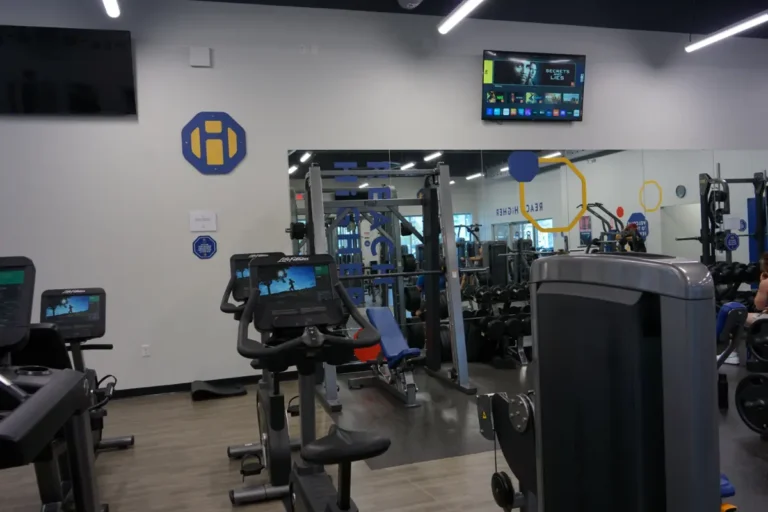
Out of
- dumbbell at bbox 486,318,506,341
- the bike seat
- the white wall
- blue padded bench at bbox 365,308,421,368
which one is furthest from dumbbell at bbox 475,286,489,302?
the bike seat

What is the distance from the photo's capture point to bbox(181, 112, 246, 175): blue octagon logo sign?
19.1 ft

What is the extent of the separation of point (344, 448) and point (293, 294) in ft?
3.06

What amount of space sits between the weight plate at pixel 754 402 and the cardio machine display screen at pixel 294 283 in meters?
2.95

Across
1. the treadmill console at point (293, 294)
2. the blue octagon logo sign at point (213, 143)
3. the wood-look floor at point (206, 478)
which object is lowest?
the wood-look floor at point (206, 478)

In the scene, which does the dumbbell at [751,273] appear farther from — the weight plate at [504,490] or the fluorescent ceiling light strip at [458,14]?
the weight plate at [504,490]

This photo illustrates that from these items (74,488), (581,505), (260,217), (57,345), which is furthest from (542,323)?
(260,217)

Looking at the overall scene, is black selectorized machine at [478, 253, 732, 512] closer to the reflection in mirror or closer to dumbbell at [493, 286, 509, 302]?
the reflection in mirror

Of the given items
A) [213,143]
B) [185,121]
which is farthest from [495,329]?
[185,121]

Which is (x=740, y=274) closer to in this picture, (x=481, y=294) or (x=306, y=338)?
(x=481, y=294)

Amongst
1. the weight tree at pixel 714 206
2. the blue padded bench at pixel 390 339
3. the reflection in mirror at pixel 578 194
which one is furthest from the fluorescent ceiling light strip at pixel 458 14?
the weight tree at pixel 714 206

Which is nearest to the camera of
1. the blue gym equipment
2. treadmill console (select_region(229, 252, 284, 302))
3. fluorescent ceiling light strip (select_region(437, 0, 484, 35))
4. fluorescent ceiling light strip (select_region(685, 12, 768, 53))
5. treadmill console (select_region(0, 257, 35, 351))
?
treadmill console (select_region(0, 257, 35, 351))

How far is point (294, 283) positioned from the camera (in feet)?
8.78

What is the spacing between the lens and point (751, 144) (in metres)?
7.86

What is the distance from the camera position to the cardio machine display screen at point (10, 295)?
1.83 meters
